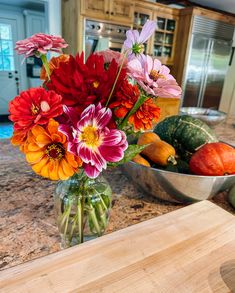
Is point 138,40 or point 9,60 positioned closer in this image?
point 138,40

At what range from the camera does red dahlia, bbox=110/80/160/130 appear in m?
0.41

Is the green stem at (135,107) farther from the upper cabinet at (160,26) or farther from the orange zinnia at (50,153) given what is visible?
the upper cabinet at (160,26)

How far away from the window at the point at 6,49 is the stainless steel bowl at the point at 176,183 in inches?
214

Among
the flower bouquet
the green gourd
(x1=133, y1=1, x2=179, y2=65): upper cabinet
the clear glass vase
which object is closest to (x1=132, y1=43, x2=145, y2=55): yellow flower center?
the flower bouquet

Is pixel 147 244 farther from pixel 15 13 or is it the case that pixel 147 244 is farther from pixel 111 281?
pixel 15 13

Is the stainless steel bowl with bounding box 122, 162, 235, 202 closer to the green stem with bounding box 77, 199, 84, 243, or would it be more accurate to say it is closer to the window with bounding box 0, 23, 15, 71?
the green stem with bounding box 77, 199, 84, 243

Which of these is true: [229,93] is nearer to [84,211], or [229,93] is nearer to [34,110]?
[84,211]

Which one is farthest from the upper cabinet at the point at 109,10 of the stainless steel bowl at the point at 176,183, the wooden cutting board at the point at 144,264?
the wooden cutting board at the point at 144,264

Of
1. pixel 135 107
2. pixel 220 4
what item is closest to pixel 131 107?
pixel 135 107

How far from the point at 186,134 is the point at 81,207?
571 mm

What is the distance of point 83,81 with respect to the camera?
1.24 feet

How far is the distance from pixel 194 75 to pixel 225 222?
3.56 meters

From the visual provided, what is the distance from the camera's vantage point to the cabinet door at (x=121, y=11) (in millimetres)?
A: 2846

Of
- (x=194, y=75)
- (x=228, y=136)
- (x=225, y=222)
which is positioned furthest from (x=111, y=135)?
(x=194, y=75)
